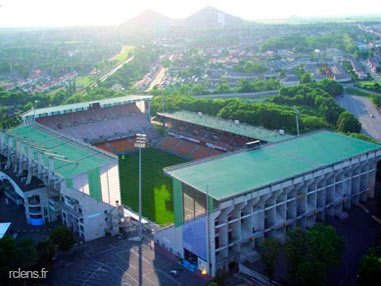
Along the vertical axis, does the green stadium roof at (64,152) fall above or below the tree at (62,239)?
above

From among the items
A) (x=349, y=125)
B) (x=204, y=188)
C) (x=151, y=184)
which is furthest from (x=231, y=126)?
(x=204, y=188)

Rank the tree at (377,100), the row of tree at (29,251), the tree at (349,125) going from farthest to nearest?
the tree at (377,100), the tree at (349,125), the row of tree at (29,251)

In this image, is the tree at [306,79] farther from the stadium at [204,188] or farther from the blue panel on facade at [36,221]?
the blue panel on facade at [36,221]

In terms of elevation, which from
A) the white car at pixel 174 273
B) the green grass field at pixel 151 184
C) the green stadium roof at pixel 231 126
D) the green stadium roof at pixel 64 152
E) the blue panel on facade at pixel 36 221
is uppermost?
the green stadium roof at pixel 64 152

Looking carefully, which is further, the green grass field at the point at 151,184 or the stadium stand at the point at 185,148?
the stadium stand at the point at 185,148

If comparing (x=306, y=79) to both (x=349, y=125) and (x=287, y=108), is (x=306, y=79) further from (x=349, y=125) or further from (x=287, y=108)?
(x=349, y=125)

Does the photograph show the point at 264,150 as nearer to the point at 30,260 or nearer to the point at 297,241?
the point at 297,241

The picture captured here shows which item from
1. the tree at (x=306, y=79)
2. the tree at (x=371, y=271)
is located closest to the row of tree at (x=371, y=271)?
the tree at (x=371, y=271)
